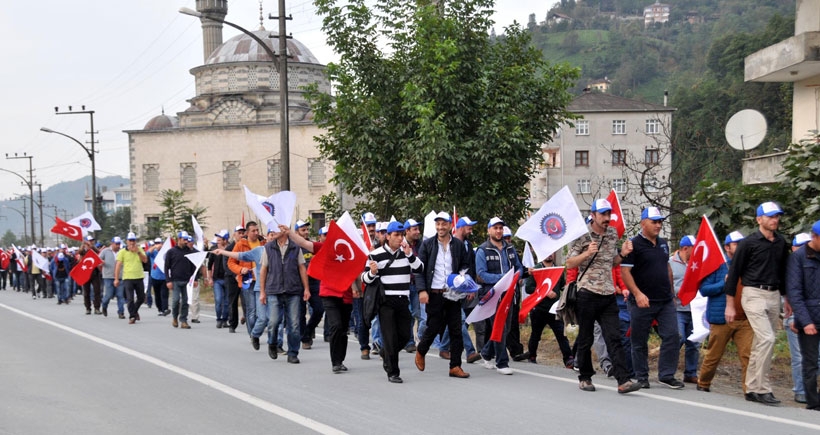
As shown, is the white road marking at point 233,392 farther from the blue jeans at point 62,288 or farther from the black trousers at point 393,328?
the blue jeans at point 62,288

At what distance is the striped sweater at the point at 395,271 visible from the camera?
35.0 ft

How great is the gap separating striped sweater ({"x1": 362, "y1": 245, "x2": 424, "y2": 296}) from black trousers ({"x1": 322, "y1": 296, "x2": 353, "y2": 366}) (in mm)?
832

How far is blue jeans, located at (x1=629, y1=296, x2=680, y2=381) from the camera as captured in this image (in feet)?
32.2

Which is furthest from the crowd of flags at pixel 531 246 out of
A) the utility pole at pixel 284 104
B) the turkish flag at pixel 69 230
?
the turkish flag at pixel 69 230

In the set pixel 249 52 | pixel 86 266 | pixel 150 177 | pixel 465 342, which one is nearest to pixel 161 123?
pixel 150 177

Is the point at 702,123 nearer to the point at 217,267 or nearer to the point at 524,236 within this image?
the point at 217,267

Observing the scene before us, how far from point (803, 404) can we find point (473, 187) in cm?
966

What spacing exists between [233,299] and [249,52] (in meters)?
67.5

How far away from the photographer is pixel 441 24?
17.3 metres

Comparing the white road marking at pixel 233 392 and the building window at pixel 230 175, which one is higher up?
the building window at pixel 230 175

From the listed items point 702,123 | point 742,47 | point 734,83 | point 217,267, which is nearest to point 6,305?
point 217,267

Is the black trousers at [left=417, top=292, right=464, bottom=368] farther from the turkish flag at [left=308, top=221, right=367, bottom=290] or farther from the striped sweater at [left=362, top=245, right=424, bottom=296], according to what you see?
the turkish flag at [left=308, top=221, right=367, bottom=290]

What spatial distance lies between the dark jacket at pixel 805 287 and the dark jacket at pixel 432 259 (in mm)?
3639

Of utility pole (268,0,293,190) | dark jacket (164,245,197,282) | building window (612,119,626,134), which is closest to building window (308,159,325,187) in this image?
building window (612,119,626,134)
